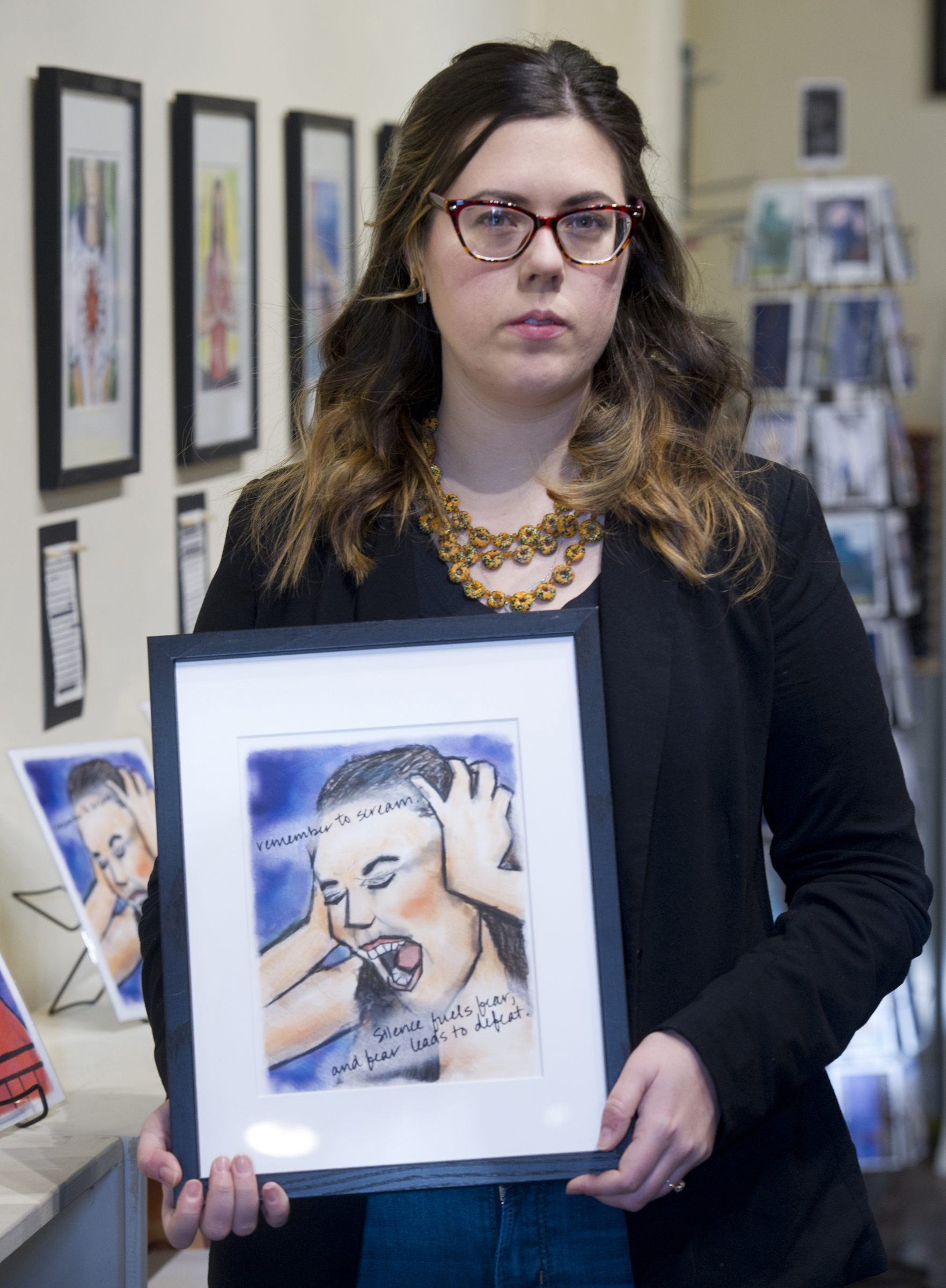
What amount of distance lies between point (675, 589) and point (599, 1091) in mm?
423

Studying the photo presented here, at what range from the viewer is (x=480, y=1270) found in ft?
3.75

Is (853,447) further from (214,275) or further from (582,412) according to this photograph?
(582,412)

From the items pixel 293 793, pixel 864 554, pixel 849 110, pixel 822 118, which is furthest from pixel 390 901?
pixel 849 110

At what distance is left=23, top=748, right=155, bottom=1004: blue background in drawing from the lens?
6.28ft

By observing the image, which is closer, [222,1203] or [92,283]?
[222,1203]

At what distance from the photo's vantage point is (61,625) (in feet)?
6.76

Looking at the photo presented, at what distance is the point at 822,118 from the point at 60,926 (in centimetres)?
395

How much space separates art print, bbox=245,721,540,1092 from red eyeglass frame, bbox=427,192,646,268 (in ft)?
1.33

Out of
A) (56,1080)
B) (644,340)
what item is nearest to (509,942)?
(644,340)

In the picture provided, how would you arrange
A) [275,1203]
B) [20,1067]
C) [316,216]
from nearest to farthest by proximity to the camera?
[275,1203] → [20,1067] → [316,216]

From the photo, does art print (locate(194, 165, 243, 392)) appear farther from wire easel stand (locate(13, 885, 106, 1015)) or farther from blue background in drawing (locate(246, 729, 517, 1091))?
blue background in drawing (locate(246, 729, 517, 1091))

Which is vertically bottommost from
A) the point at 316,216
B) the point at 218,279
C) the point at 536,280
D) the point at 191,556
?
the point at 191,556

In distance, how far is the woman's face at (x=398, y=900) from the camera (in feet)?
3.57

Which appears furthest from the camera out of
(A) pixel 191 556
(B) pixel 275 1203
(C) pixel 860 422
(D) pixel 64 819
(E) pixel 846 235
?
(E) pixel 846 235
